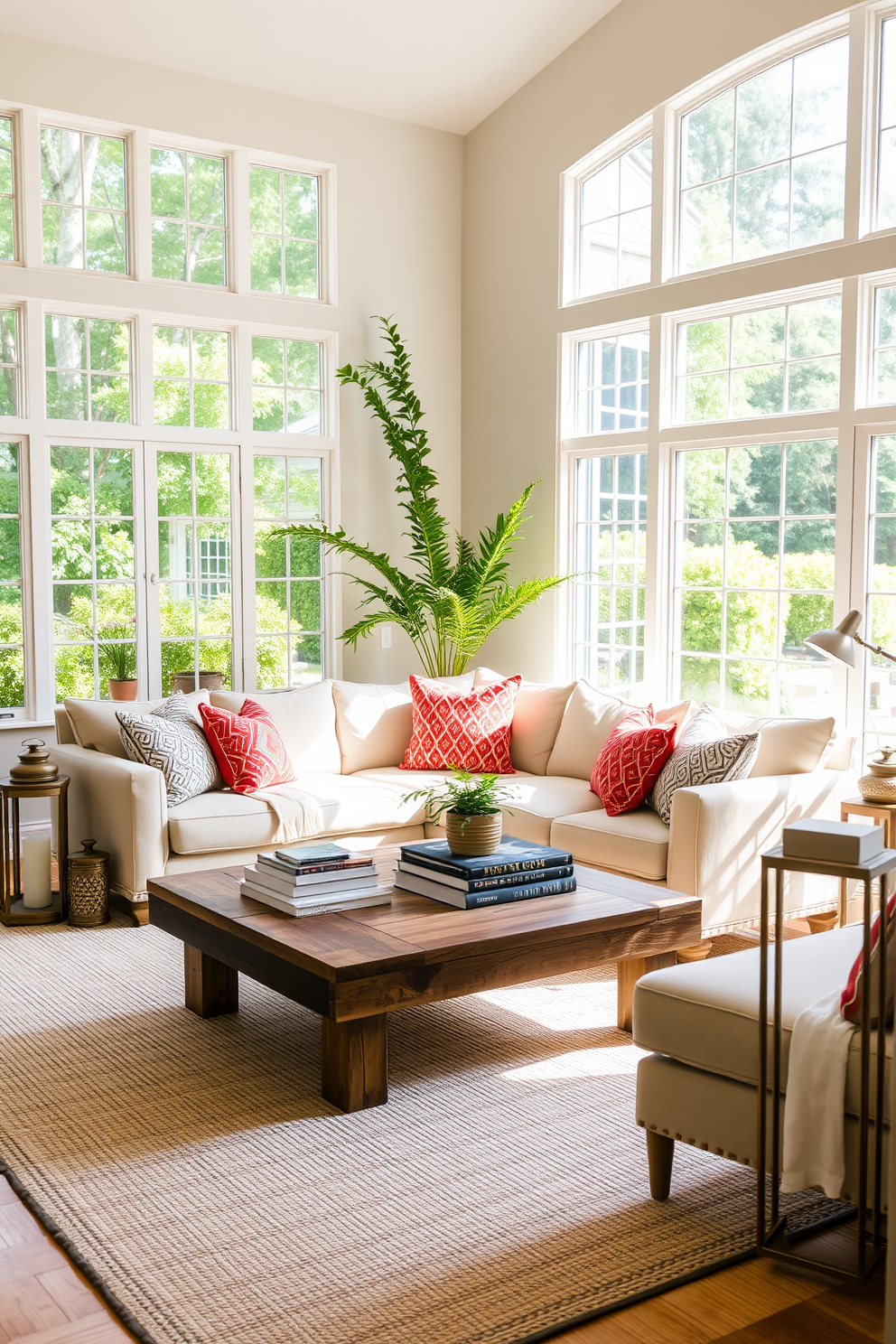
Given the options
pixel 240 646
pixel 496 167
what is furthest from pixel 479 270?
pixel 240 646

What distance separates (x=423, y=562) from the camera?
679cm

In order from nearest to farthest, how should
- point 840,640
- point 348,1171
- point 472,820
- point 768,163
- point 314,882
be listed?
point 348,1171 → point 314,882 → point 472,820 → point 840,640 → point 768,163

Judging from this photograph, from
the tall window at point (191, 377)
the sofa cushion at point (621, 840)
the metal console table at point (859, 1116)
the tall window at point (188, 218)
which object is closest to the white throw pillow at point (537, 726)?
the sofa cushion at point (621, 840)

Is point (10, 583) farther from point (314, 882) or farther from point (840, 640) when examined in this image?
point (840, 640)

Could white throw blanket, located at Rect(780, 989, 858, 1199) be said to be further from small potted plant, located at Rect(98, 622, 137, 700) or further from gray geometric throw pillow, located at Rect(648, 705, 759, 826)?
small potted plant, located at Rect(98, 622, 137, 700)

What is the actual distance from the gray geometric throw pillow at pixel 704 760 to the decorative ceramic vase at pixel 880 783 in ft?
1.29

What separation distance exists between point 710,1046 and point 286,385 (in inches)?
195

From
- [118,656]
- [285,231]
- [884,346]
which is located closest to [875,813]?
[884,346]

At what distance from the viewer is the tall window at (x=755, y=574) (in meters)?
5.17

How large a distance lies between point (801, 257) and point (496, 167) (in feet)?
7.78

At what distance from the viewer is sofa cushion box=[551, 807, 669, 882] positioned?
4324mm

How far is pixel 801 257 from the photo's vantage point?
507cm

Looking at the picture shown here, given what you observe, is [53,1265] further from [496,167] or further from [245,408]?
[496,167]

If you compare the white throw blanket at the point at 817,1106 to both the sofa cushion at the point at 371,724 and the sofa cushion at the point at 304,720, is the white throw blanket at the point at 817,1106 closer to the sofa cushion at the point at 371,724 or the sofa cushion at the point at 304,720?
the sofa cushion at the point at 304,720
